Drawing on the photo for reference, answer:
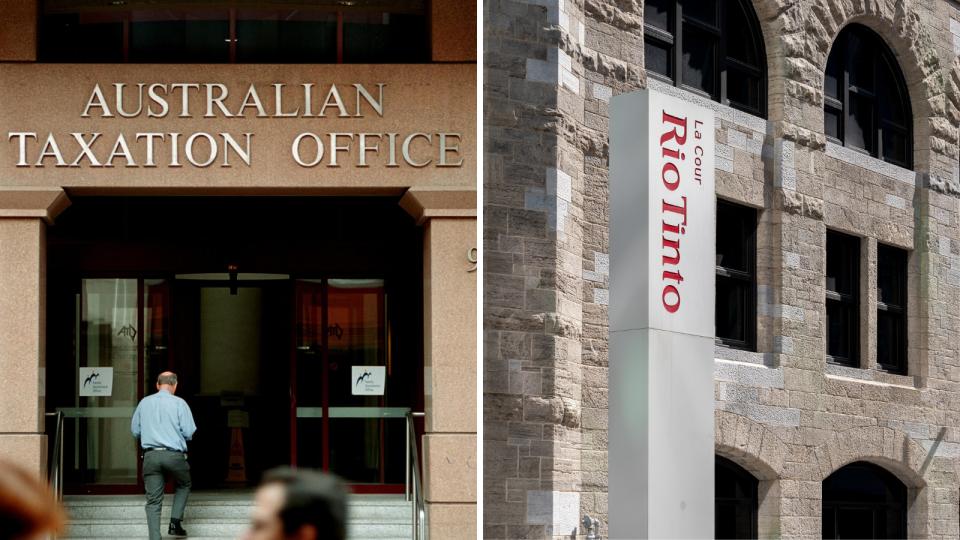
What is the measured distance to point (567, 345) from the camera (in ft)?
37.4

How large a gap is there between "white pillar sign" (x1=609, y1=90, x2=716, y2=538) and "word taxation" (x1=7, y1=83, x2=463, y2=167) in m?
3.68

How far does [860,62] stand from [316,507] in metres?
15.1

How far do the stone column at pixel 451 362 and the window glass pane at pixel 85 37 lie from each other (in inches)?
136

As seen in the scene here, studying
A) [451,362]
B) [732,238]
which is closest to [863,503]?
[732,238]

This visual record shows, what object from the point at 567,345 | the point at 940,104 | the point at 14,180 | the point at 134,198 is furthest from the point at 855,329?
the point at 14,180

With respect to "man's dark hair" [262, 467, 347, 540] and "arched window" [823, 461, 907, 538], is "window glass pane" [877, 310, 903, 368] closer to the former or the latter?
"arched window" [823, 461, 907, 538]

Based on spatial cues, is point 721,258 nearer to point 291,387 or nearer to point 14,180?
point 291,387

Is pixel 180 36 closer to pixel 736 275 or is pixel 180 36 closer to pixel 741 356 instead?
pixel 736 275

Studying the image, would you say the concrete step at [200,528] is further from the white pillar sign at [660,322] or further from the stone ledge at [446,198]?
the white pillar sign at [660,322]

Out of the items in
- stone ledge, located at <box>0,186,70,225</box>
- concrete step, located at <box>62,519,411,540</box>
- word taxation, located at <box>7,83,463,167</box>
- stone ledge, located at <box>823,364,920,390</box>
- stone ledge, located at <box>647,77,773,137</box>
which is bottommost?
concrete step, located at <box>62,519,411,540</box>

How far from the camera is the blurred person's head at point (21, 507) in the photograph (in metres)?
2.21

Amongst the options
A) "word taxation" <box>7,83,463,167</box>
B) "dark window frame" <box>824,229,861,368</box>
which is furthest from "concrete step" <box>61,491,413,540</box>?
"dark window frame" <box>824,229,861,368</box>

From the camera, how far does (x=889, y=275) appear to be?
53.8 ft

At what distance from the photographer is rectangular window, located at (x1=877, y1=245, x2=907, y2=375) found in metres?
16.2
